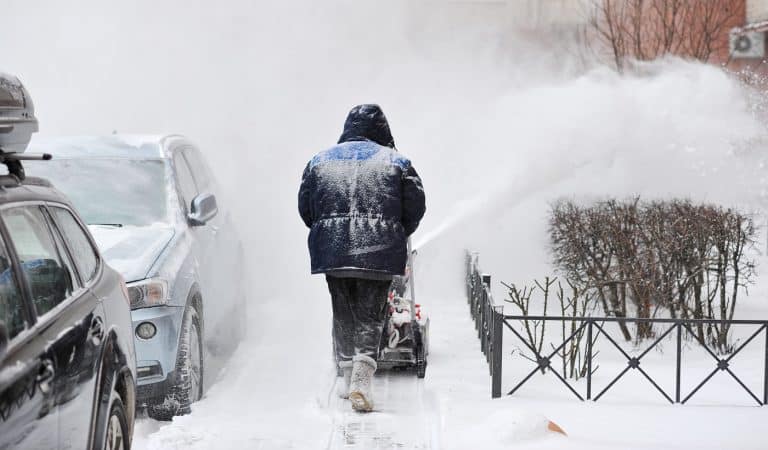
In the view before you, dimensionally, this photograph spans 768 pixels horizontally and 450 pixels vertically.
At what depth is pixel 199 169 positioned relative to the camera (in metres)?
8.26

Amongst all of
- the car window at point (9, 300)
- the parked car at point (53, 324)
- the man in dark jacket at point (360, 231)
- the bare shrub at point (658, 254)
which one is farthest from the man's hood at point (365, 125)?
the bare shrub at point (658, 254)

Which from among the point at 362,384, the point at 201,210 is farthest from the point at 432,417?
the point at 201,210

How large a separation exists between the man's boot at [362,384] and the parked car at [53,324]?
180 centimetres

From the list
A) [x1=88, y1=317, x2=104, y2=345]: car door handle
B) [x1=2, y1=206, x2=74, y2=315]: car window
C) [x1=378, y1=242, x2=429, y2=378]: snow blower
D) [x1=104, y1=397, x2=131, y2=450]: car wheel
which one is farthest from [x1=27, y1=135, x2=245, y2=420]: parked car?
[x1=2, y1=206, x2=74, y2=315]: car window

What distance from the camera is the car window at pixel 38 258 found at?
3490mm

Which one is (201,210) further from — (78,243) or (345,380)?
(78,243)

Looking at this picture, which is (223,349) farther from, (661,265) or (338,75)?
(338,75)

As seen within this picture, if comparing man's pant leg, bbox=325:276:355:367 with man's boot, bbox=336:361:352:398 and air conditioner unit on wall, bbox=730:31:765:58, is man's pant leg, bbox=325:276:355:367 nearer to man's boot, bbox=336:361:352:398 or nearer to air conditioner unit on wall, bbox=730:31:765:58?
man's boot, bbox=336:361:352:398

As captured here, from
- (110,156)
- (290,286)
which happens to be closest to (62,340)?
(110,156)

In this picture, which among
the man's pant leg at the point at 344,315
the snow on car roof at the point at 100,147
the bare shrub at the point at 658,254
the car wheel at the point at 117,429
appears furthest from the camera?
the bare shrub at the point at 658,254

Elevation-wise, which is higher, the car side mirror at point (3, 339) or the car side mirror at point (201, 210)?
the car side mirror at point (201, 210)

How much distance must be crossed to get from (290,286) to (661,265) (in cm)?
449

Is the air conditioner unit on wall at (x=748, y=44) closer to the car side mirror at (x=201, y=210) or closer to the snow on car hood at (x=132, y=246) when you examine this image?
the car side mirror at (x=201, y=210)

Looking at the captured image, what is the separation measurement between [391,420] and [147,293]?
5.30 ft
